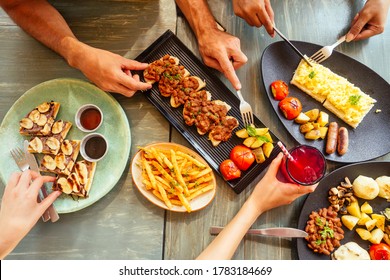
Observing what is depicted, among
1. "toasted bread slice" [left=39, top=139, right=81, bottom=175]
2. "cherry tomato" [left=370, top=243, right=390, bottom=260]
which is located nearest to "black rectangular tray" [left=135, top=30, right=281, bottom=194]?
"toasted bread slice" [left=39, top=139, right=81, bottom=175]

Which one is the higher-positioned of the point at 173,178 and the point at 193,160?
the point at 193,160

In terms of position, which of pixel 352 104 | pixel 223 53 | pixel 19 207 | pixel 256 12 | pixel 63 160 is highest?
pixel 256 12

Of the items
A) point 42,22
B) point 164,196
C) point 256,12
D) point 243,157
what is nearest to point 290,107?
point 243,157

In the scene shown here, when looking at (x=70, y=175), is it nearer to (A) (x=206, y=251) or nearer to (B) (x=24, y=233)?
(B) (x=24, y=233)

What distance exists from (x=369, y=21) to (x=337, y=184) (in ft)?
4.28

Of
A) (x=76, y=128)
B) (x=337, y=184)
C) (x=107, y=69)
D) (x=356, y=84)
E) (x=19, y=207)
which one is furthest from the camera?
(x=356, y=84)

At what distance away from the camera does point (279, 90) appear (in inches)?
101

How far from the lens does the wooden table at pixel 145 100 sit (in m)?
2.44

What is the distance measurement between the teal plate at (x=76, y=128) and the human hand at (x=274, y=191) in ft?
3.25

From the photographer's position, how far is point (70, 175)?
2.43 m

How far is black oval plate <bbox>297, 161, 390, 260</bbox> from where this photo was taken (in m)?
2.39

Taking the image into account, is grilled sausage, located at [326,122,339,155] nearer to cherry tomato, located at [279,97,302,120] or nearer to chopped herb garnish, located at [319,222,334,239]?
cherry tomato, located at [279,97,302,120]

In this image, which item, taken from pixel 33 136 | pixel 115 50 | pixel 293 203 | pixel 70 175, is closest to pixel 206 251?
pixel 293 203

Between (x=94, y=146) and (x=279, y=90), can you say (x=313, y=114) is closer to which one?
(x=279, y=90)
